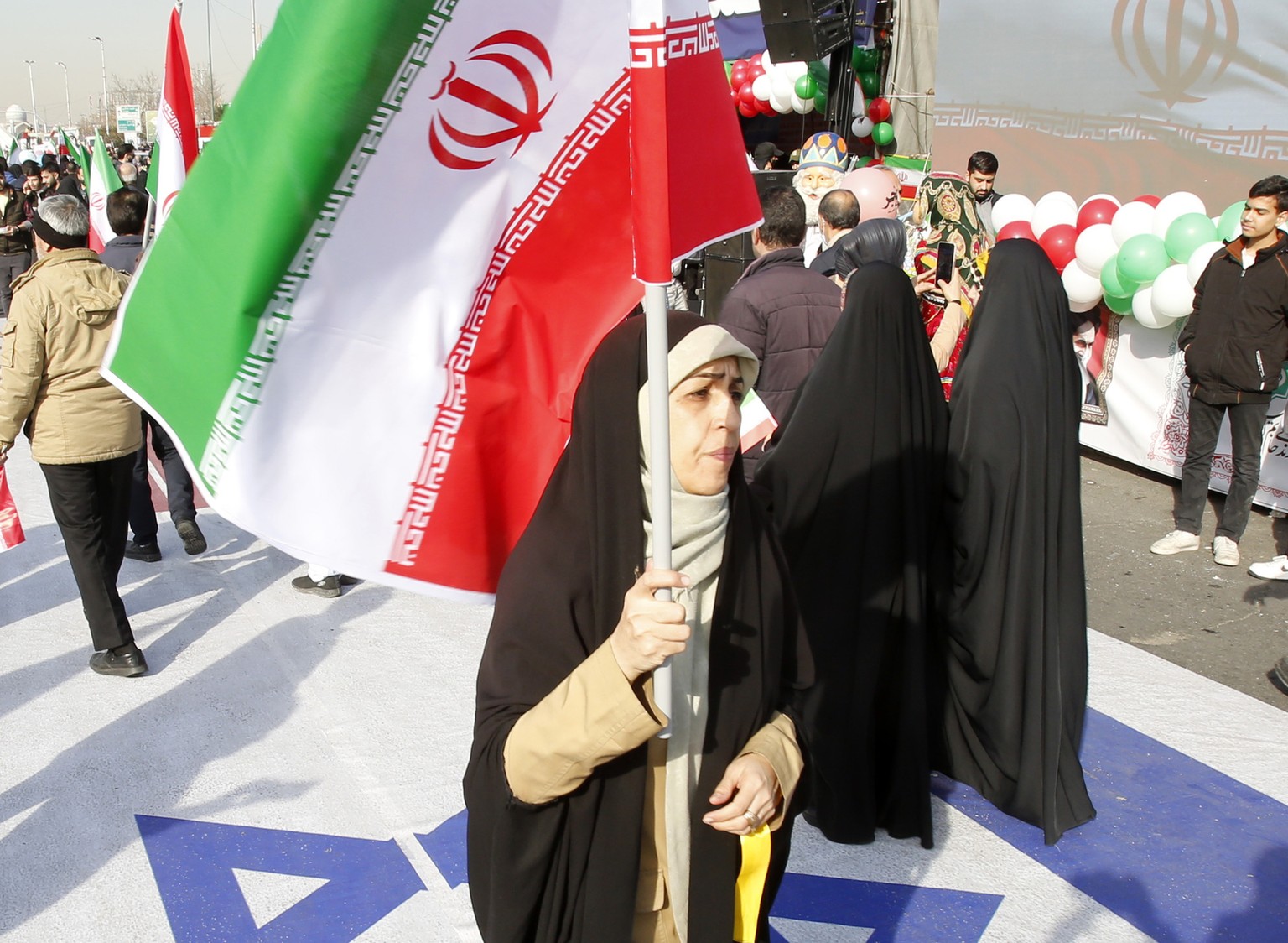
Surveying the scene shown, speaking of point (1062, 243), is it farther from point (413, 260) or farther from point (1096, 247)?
point (413, 260)

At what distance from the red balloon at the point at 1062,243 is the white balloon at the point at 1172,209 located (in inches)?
30.8

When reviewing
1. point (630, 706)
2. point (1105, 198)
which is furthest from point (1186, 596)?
point (630, 706)

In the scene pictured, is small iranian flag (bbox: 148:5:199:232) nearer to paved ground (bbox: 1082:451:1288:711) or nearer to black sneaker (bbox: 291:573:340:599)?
black sneaker (bbox: 291:573:340:599)

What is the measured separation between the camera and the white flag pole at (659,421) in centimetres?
151

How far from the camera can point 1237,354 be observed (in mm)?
6332

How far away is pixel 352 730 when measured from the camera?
4410 mm

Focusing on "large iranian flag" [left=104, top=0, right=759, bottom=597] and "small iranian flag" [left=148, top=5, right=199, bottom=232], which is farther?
"small iranian flag" [left=148, top=5, right=199, bottom=232]

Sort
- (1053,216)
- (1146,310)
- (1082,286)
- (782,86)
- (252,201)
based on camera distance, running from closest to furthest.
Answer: (252,201)
(1146,310)
(1082,286)
(1053,216)
(782,86)

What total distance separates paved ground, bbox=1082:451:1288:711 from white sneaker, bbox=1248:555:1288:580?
0.14 ft

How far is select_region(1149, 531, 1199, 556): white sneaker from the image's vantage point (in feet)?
22.0

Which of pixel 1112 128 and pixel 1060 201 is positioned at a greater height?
pixel 1112 128

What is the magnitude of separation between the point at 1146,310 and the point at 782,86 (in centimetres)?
853

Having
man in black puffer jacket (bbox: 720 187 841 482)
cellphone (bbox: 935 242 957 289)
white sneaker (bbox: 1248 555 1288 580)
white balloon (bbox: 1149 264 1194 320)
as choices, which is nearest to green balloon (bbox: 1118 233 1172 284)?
white balloon (bbox: 1149 264 1194 320)

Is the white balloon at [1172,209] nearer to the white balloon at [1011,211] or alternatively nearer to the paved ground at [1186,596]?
the white balloon at [1011,211]
